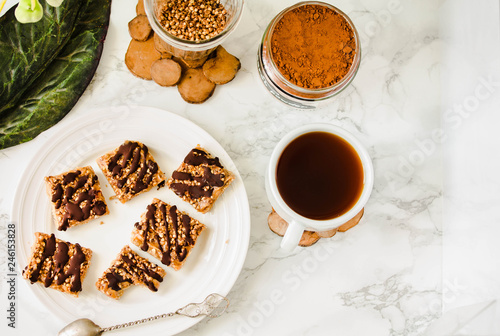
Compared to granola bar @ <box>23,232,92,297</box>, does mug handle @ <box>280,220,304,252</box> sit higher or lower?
higher

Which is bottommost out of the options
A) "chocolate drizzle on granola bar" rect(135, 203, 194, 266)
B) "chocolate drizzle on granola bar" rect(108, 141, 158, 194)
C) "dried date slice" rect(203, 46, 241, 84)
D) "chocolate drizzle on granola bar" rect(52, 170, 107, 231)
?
"chocolate drizzle on granola bar" rect(135, 203, 194, 266)

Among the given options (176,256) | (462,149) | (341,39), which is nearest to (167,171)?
(176,256)

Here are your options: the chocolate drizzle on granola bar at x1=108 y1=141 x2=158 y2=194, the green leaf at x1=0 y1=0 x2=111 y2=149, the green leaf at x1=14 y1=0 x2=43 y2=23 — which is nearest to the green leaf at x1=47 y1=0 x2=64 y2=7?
the green leaf at x1=14 y1=0 x2=43 y2=23

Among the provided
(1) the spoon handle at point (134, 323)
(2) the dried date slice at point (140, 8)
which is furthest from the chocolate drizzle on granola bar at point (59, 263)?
(2) the dried date slice at point (140, 8)

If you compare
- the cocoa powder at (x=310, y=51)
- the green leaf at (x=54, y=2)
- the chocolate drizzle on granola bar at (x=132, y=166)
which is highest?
the green leaf at (x=54, y=2)

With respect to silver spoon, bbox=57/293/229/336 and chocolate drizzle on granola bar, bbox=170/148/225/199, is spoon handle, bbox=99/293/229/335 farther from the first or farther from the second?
chocolate drizzle on granola bar, bbox=170/148/225/199

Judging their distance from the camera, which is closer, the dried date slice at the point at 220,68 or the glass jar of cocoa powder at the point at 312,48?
the glass jar of cocoa powder at the point at 312,48

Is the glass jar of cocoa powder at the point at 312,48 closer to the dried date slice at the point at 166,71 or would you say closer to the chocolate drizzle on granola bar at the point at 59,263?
the dried date slice at the point at 166,71
